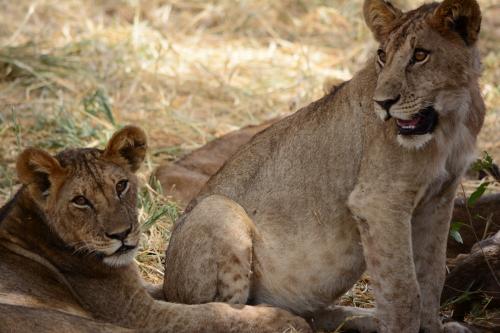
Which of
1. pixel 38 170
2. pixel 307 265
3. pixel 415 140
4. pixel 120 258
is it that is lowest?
pixel 307 265

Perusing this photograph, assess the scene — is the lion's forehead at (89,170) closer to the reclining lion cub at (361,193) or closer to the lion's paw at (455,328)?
the reclining lion cub at (361,193)

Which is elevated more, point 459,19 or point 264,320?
point 459,19

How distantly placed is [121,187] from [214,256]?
691 mm

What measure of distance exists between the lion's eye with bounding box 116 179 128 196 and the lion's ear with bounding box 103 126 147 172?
0.17 metres

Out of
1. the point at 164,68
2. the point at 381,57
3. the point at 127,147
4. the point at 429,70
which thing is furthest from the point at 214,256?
the point at 164,68

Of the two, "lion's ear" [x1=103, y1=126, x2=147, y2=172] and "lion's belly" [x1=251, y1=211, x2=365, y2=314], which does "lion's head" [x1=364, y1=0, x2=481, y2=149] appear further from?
"lion's ear" [x1=103, y1=126, x2=147, y2=172]

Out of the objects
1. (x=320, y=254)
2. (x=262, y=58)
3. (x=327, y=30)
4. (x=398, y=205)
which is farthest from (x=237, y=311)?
(x=327, y=30)

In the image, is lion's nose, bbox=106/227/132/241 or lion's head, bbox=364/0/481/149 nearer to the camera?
lion's head, bbox=364/0/481/149

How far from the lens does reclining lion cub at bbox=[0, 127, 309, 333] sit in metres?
5.41

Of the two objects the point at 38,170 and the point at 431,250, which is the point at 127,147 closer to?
the point at 38,170

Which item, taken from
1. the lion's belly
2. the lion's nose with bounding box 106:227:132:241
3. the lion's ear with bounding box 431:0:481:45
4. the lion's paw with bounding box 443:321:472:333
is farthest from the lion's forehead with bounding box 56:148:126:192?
the lion's paw with bounding box 443:321:472:333

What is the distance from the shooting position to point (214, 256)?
5691 millimetres

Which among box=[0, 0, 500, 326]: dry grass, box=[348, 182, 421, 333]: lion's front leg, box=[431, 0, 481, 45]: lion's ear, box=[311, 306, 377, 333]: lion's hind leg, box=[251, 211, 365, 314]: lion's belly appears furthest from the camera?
box=[0, 0, 500, 326]: dry grass

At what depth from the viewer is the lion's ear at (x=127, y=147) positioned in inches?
225
